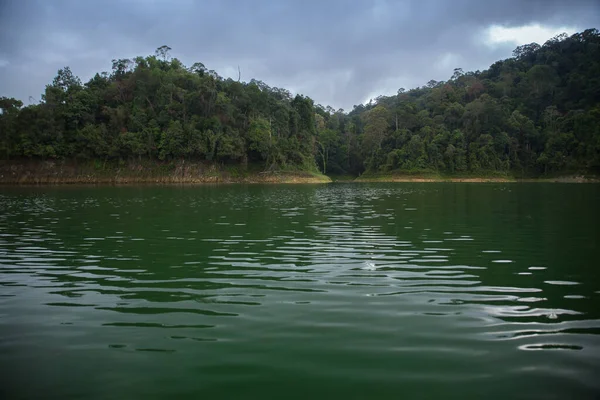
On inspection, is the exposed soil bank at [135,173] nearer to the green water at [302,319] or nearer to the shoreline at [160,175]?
the shoreline at [160,175]

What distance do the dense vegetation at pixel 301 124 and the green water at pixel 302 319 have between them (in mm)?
65452

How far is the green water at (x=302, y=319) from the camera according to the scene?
3.95 m

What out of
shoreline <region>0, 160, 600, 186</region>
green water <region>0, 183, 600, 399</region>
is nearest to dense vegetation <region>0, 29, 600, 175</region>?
shoreline <region>0, 160, 600, 186</region>

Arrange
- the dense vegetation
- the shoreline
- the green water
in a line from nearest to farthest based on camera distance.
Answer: the green water
the shoreline
the dense vegetation

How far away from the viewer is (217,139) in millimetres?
74000

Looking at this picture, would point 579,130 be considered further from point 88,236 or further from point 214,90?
point 88,236

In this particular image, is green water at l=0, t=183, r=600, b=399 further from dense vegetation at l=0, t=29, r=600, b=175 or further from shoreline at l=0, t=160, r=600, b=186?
dense vegetation at l=0, t=29, r=600, b=175

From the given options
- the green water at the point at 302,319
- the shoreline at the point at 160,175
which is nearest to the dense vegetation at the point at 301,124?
the shoreline at the point at 160,175

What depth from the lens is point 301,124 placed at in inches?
3556

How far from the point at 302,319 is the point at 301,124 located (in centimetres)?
8679

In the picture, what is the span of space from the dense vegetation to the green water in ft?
215

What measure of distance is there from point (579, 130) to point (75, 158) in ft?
323

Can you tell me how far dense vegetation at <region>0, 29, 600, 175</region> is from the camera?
70812 mm

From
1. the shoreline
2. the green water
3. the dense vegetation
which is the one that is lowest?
the green water
